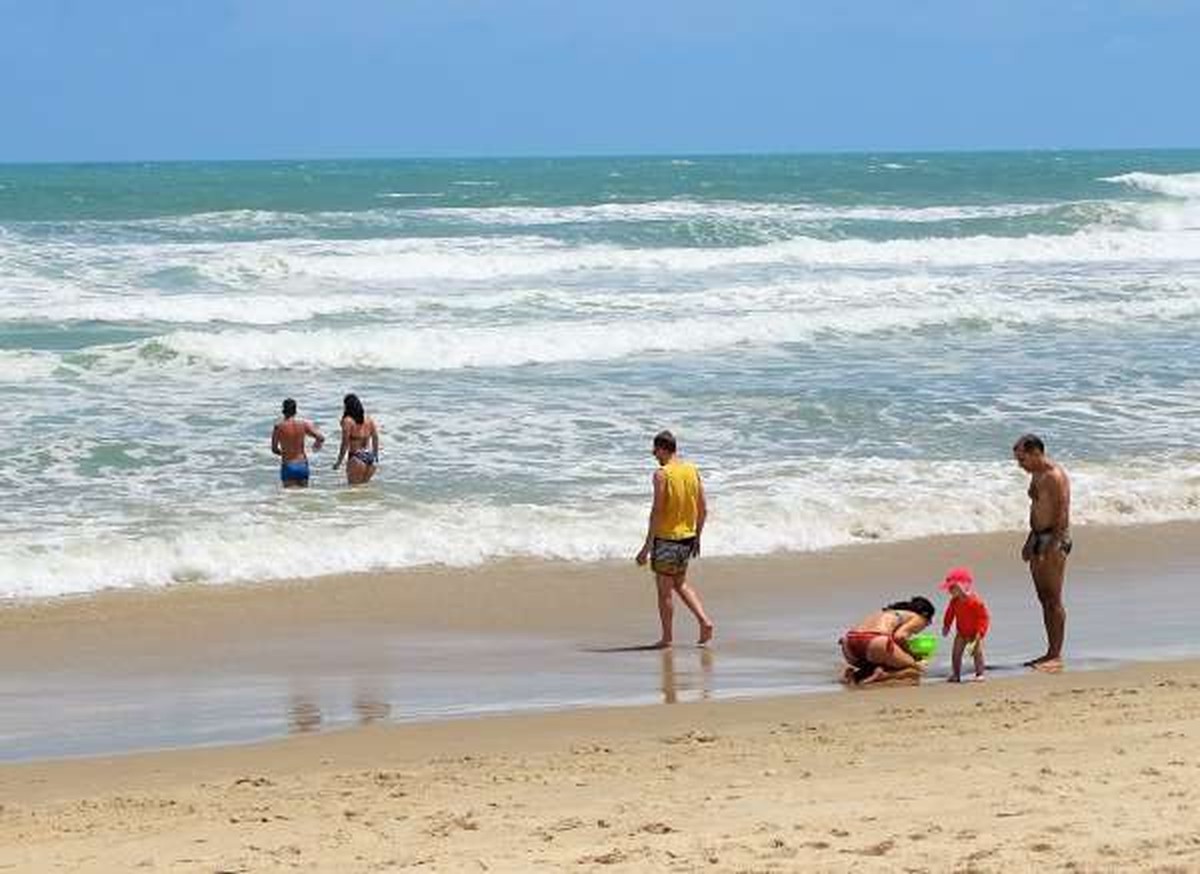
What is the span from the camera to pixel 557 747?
8250mm

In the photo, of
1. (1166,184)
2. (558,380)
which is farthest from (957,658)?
(1166,184)

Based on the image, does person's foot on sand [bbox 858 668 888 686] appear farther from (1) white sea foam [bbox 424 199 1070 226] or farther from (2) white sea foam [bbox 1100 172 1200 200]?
(2) white sea foam [bbox 1100 172 1200 200]

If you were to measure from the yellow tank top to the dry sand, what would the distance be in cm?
216

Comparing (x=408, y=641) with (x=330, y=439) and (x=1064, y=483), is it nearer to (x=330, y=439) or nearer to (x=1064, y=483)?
(x=1064, y=483)

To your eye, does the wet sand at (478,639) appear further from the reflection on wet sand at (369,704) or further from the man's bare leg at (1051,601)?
the man's bare leg at (1051,601)

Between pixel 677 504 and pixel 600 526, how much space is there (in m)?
2.69

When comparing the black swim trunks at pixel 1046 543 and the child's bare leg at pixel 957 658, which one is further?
the black swim trunks at pixel 1046 543

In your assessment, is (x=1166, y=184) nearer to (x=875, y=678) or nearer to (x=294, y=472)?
(x=294, y=472)

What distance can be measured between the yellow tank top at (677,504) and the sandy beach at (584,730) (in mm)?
624

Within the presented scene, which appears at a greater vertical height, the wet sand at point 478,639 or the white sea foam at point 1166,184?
the white sea foam at point 1166,184

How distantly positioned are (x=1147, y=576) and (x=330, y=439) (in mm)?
7809

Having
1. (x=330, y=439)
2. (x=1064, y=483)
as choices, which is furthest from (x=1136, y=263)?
(x=1064, y=483)

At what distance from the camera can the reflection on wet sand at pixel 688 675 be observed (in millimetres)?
9656

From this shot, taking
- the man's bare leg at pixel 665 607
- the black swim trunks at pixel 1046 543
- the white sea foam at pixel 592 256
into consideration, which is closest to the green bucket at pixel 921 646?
the black swim trunks at pixel 1046 543
